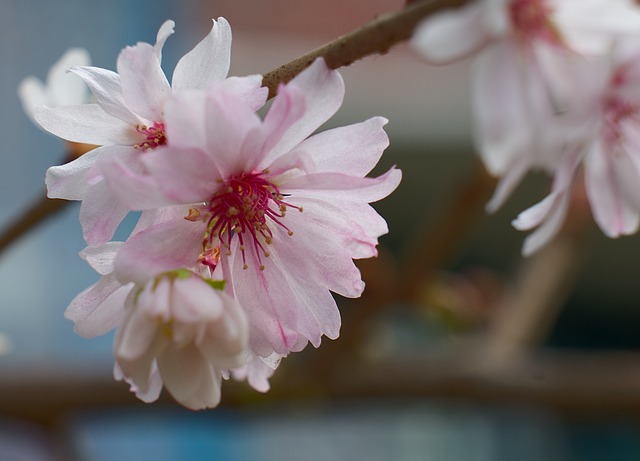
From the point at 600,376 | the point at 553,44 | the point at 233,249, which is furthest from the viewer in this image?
the point at 600,376

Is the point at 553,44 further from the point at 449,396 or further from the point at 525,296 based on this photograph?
the point at 525,296

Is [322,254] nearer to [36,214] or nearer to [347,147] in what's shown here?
[347,147]

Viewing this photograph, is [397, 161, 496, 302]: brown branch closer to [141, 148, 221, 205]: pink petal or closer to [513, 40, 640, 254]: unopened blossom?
[513, 40, 640, 254]: unopened blossom

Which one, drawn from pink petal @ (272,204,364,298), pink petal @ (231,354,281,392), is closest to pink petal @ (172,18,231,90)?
pink petal @ (272,204,364,298)

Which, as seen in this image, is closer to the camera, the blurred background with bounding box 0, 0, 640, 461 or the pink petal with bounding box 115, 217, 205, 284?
the pink petal with bounding box 115, 217, 205, 284

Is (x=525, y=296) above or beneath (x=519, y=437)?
beneath

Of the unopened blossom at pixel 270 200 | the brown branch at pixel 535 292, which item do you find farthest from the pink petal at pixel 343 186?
the brown branch at pixel 535 292

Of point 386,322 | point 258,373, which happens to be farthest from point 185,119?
point 386,322

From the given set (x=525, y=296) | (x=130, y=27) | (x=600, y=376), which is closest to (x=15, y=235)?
(x=600, y=376)
